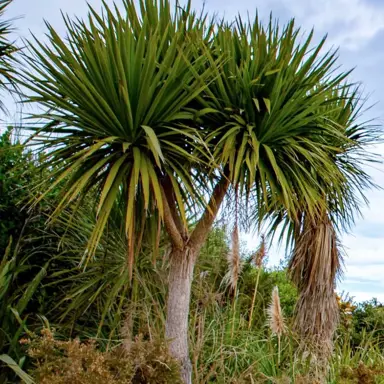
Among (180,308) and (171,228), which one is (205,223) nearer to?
(171,228)

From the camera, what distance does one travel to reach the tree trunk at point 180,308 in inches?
209

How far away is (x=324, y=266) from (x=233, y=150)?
9.63 ft

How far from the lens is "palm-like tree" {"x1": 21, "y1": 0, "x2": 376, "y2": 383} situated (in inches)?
199

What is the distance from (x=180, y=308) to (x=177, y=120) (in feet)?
5.69

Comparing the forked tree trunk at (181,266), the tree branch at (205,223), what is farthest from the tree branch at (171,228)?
the tree branch at (205,223)

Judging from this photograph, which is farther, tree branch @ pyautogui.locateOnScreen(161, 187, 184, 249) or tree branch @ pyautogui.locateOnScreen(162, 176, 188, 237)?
tree branch @ pyautogui.locateOnScreen(162, 176, 188, 237)

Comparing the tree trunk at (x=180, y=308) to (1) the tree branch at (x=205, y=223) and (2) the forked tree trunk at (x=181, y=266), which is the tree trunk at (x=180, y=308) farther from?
(1) the tree branch at (x=205, y=223)

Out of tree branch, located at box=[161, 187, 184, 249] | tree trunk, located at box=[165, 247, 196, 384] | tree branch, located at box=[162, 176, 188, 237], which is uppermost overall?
tree branch, located at box=[162, 176, 188, 237]

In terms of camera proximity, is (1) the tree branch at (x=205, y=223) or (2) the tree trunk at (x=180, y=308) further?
(1) the tree branch at (x=205, y=223)

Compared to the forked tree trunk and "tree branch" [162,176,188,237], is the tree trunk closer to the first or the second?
the forked tree trunk

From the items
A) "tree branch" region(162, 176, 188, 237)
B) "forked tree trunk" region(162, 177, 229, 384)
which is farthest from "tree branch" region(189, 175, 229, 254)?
"tree branch" region(162, 176, 188, 237)

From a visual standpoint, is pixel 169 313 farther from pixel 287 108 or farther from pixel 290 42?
pixel 290 42

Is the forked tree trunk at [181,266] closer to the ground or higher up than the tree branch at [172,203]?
closer to the ground

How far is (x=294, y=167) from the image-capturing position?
576cm
